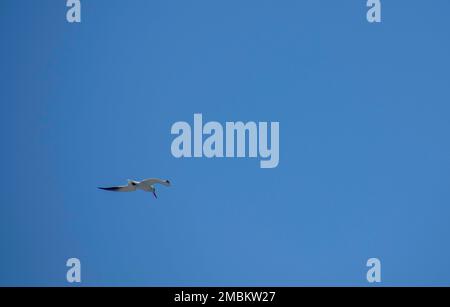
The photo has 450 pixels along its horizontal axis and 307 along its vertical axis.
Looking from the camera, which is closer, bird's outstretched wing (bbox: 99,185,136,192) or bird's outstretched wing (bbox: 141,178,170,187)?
bird's outstretched wing (bbox: 141,178,170,187)

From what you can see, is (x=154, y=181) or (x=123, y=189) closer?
(x=154, y=181)

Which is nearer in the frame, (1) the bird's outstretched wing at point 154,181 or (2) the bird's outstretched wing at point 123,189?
(1) the bird's outstretched wing at point 154,181

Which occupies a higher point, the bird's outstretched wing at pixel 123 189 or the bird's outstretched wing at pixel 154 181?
the bird's outstretched wing at pixel 154 181

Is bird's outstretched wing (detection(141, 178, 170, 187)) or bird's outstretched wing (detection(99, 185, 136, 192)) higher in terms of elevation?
bird's outstretched wing (detection(141, 178, 170, 187))

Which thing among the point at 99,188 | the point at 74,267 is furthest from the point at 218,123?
the point at 74,267
